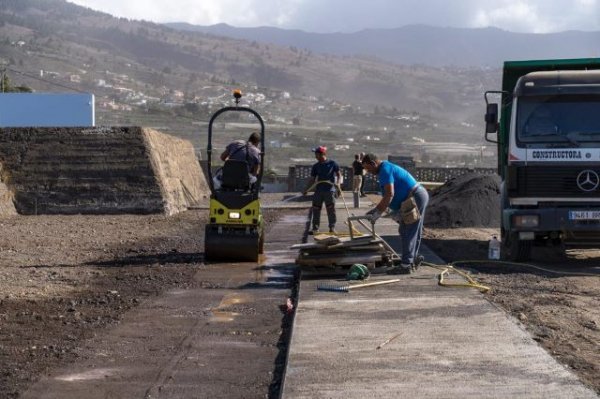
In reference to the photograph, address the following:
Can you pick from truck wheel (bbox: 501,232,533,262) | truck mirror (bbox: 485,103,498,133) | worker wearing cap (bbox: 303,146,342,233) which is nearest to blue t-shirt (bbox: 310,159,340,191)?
worker wearing cap (bbox: 303,146,342,233)

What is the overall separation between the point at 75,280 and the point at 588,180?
7.33 metres

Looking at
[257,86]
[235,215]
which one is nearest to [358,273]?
[235,215]

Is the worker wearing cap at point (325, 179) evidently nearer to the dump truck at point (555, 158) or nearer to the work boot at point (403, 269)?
the dump truck at point (555, 158)

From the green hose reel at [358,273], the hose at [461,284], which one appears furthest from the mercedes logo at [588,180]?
the green hose reel at [358,273]

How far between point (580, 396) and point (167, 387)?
9.90ft

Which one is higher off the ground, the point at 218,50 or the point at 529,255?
the point at 218,50

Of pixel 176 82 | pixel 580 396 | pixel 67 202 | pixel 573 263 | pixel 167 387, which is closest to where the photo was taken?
pixel 580 396

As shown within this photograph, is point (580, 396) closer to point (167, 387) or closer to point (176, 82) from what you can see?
point (167, 387)

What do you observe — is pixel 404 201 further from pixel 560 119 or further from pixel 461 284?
pixel 560 119

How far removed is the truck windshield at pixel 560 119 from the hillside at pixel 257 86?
202 ft

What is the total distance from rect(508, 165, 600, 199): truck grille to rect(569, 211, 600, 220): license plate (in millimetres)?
245

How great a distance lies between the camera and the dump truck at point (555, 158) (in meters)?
14.2

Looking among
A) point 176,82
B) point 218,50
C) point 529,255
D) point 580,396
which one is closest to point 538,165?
point 529,255

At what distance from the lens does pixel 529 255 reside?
50.2 feet
